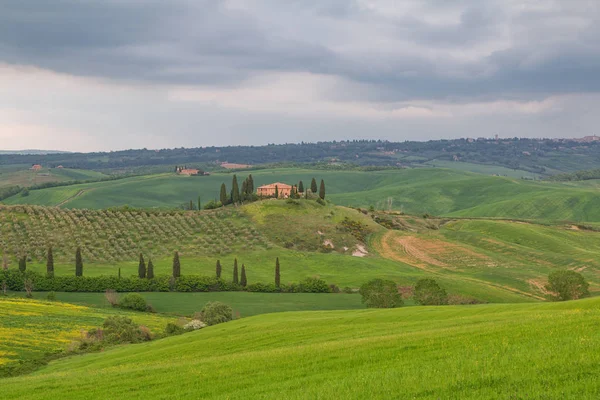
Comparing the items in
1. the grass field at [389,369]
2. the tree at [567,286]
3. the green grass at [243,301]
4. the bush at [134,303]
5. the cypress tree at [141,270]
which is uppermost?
the grass field at [389,369]

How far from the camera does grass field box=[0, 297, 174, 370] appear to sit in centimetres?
4909

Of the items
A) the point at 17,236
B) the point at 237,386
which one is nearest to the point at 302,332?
the point at 237,386

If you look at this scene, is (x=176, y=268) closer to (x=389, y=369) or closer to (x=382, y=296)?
(x=382, y=296)

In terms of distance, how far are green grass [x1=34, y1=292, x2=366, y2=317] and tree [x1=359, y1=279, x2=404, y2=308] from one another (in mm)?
7693

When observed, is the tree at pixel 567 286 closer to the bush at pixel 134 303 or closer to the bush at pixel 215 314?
the bush at pixel 215 314

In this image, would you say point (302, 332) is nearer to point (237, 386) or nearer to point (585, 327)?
point (237, 386)

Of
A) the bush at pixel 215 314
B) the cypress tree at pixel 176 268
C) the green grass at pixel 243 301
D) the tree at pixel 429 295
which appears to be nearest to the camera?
the bush at pixel 215 314

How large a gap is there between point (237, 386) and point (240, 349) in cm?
1402

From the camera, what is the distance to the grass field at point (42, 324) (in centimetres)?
4909

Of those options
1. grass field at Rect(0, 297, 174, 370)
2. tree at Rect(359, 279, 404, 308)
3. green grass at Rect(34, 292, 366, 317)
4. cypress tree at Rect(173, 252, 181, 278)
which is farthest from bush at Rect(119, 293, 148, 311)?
tree at Rect(359, 279, 404, 308)

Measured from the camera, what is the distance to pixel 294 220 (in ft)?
482

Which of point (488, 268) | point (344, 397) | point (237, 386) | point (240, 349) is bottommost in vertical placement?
point (488, 268)

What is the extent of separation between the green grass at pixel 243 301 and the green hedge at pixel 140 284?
2900 mm

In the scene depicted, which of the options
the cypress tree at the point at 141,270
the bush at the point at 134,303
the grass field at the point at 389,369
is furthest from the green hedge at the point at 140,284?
the grass field at the point at 389,369
